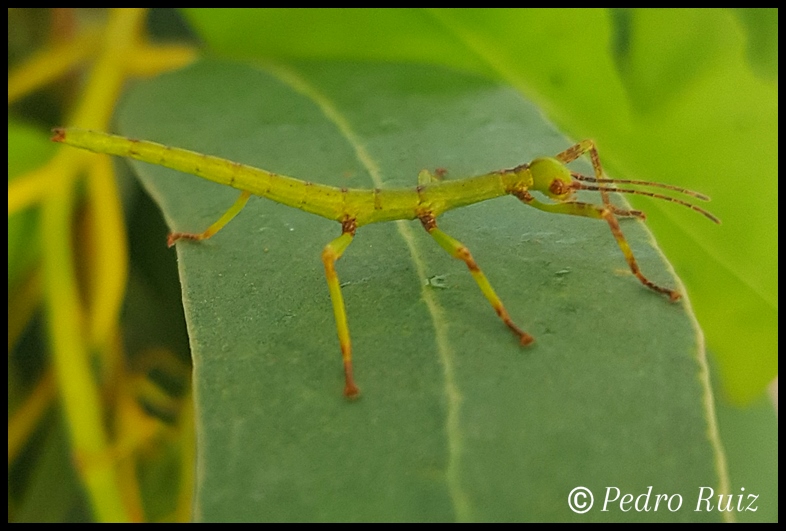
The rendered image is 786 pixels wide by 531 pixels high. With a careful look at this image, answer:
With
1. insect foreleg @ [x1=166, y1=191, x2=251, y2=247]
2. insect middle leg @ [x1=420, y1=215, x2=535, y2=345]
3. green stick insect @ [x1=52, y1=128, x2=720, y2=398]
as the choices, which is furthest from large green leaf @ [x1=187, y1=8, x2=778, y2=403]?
insect foreleg @ [x1=166, y1=191, x2=251, y2=247]

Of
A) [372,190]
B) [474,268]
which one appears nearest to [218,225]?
[372,190]

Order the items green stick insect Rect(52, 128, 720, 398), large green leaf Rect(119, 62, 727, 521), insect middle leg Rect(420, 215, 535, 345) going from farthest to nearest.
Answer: green stick insect Rect(52, 128, 720, 398)
insect middle leg Rect(420, 215, 535, 345)
large green leaf Rect(119, 62, 727, 521)

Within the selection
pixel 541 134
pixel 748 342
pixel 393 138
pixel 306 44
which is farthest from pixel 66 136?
pixel 748 342

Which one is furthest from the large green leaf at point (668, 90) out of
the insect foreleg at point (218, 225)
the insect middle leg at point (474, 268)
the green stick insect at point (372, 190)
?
the insect foreleg at point (218, 225)

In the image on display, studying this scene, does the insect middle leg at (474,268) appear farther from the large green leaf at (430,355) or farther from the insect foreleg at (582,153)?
the insect foreleg at (582,153)

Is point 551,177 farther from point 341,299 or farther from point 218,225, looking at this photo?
point 218,225

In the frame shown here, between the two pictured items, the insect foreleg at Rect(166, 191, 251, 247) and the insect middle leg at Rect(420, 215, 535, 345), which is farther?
the insect foreleg at Rect(166, 191, 251, 247)

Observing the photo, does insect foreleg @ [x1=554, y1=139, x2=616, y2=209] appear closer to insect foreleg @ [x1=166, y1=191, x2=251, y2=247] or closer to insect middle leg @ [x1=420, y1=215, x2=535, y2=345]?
insect middle leg @ [x1=420, y1=215, x2=535, y2=345]
